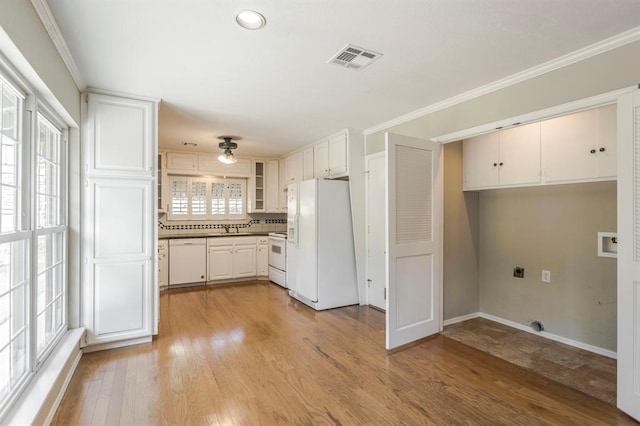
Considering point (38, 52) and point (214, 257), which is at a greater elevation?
point (38, 52)

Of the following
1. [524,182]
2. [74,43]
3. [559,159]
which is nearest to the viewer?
[74,43]

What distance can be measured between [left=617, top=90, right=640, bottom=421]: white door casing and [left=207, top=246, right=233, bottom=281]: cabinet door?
16.8 feet

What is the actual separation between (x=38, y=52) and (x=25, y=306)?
59.1 inches

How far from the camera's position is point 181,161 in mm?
5781

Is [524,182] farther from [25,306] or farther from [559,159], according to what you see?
[25,306]

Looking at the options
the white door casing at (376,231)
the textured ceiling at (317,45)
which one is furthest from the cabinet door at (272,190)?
the textured ceiling at (317,45)

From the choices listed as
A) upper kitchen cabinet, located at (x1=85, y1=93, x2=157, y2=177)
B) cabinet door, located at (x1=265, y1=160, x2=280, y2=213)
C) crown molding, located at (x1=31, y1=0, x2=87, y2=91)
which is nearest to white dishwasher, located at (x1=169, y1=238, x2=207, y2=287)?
cabinet door, located at (x1=265, y1=160, x2=280, y2=213)

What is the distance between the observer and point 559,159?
10.2 ft

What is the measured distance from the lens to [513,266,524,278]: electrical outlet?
11.8 ft

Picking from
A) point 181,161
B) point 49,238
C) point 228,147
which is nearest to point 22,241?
point 49,238

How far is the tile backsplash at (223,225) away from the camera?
593 centimetres

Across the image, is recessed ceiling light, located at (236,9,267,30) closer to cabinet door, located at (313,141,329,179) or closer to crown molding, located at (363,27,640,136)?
crown molding, located at (363,27,640,136)

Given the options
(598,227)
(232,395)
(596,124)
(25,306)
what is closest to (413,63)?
(596,124)

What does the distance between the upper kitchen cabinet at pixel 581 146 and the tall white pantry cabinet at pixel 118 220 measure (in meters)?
3.87
